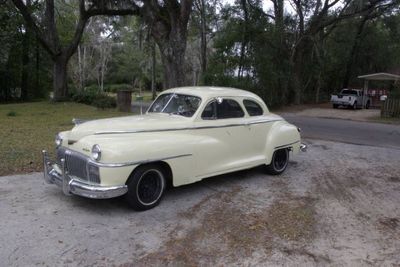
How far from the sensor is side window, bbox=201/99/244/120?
683 cm

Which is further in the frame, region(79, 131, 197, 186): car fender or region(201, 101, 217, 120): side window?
region(201, 101, 217, 120): side window

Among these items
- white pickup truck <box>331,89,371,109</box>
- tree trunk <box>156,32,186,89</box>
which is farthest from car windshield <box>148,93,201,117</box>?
white pickup truck <box>331,89,371,109</box>

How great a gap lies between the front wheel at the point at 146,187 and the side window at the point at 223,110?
1358 millimetres

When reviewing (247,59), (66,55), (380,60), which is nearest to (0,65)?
(66,55)

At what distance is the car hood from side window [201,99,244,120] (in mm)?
434

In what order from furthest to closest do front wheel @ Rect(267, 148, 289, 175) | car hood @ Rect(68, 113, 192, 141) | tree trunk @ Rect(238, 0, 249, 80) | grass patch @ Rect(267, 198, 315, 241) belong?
tree trunk @ Rect(238, 0, 249, 80)
front wheel @ Rect(267, 148, 289, 175)
car hood @ Rect(68, 113, 192, 141)
grass patch @ Rect(267, 198, 315, 241)

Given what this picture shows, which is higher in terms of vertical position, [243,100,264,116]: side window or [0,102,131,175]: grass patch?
[243,100,264,116]: side window

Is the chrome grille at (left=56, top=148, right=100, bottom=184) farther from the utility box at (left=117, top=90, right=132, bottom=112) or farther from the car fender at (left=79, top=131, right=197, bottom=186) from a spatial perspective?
the utility box at (left=117, top=90, right=132, bottom=112)

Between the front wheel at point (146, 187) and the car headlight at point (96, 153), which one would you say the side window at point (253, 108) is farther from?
the car headlight at point (96, 153)

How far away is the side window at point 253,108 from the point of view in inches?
301

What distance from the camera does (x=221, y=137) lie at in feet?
22.5

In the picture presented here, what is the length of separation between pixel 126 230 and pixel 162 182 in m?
1.09

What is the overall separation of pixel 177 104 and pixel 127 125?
1250mm

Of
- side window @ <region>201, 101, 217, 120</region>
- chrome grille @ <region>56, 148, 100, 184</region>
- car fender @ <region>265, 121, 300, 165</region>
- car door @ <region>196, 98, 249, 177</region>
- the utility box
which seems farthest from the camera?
the utility box
